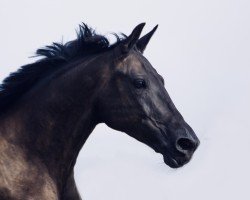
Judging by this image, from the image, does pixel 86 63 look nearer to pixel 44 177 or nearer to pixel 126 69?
pixel 126 69

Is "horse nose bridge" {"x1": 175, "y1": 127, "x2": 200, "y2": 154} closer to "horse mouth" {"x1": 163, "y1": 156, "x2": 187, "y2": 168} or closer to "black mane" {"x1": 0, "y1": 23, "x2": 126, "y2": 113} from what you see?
"horse mouth" {"x1": 163, "y1": 156, "x2": 187, "y2": 168}

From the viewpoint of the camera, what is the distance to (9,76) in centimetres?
691

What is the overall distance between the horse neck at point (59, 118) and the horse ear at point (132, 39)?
0.37m

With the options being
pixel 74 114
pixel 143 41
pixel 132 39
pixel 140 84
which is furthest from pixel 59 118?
pixel 143 41

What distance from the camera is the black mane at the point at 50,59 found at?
6.79 m

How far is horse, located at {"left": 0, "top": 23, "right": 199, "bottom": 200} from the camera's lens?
645 centimetres

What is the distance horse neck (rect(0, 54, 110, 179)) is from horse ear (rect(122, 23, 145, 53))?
371 mm

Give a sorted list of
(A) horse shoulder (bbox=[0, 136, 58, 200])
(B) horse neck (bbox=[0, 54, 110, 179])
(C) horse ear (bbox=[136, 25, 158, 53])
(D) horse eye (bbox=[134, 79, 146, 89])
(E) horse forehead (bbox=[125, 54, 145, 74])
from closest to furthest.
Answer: (A) horse shoulder (bbox=[0, 136, 58, 200]) < (B) horse neck (bbox=[0, 54, 110, 179]) < (D) horse eye (bbox=[134, 79, 146, 89]) < (E) horse forehead (bbox=[125, 54, 145, 74]) < (C) horse ear (bbox=[136, 25, 158, 53])

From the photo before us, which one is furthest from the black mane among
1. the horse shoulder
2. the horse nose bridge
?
the horse nose bridge

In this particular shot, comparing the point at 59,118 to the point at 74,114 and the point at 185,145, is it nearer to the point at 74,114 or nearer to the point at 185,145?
the point at 74,114

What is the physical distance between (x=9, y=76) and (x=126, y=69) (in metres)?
1.36

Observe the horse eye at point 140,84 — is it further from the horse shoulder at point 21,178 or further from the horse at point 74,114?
the horse shoulder at point 21,178

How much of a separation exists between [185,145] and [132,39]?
138cm

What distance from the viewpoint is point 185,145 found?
21.2 feet
